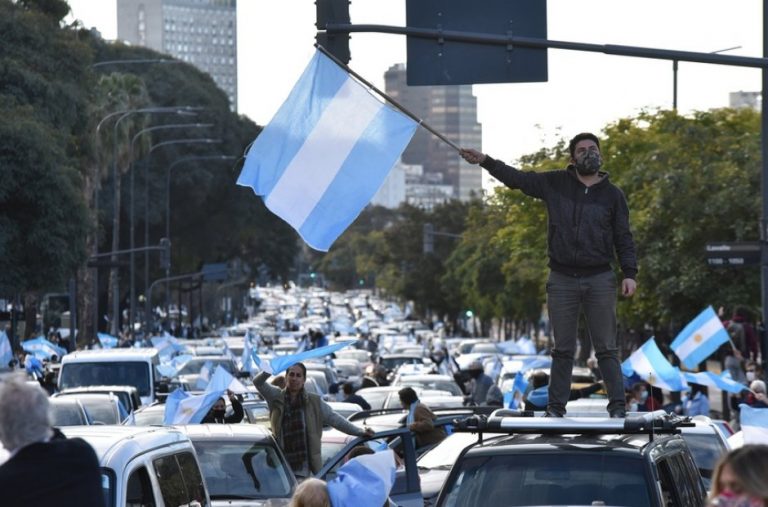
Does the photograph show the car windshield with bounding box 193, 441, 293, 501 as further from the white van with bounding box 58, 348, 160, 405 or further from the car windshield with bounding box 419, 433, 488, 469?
the white van with bounding box 58, 348, 160, 405

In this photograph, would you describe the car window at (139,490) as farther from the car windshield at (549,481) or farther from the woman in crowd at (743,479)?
the woman in crowd at (743,479)

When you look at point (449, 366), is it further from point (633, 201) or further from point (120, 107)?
point (120, 107)

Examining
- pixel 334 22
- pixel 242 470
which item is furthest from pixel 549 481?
pixel 334 22

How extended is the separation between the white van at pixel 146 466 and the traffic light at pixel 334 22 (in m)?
4.02

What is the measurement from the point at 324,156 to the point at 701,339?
935cm

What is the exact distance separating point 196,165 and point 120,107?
15.4 m

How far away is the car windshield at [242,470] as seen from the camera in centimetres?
1221

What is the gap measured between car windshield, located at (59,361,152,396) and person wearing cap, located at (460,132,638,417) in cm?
1870

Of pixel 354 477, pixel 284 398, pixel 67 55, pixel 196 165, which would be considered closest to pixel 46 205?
pixel 67 55

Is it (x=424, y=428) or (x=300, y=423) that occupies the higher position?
(x=300, y=423)

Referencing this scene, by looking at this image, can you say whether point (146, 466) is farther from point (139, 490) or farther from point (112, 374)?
point (112, 374)

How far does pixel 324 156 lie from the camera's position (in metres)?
11.7

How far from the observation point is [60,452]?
6371 millimetres

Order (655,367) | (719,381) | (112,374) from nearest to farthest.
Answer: (655,367), (719,381), (112,374)
